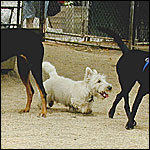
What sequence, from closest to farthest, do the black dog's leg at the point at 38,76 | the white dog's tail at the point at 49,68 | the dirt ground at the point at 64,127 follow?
the dirt ground at the point at 64,127 → the black dog's leg at the point at 38,76 → the white dog's tail at the point at 49,68

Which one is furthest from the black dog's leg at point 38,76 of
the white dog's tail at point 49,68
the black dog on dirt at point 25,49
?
the white dog's tail at point 49,68

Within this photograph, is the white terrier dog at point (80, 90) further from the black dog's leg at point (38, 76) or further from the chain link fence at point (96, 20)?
the chain link fence at point (96, 20)

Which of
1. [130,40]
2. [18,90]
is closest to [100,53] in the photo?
Answer: [130,40]

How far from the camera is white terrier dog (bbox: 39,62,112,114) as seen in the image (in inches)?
253

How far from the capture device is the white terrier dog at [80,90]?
643 centimetres

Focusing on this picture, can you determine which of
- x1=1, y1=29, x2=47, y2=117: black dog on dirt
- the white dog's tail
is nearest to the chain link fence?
the white dog's tail

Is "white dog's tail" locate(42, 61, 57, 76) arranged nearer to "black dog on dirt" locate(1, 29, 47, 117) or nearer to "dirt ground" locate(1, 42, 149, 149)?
"black dog on dirt" locate(1, 29, 47, 117)

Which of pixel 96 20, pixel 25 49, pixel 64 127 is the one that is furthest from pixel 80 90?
pixel 96 20

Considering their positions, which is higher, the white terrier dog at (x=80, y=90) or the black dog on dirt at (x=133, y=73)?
the black dog on dirt at (x=133, y=73)

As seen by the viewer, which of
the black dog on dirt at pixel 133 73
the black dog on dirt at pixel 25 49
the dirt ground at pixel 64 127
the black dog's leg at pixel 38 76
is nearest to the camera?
the dirt ground at pixel 64 127

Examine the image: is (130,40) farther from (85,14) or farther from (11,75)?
(11,75)

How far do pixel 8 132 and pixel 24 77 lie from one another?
1.64 m

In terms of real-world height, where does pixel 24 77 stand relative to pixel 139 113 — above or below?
above

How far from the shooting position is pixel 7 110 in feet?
21.9
